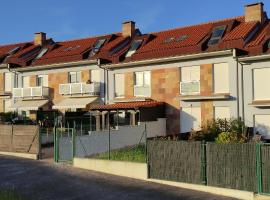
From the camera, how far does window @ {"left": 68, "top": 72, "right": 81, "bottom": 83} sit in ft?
129

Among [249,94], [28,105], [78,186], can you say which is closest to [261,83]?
[249,94]

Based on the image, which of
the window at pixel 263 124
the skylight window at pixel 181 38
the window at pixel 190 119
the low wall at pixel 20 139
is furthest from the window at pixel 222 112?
the low wall at pixel 20 139

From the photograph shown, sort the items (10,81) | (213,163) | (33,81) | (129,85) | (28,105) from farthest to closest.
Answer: (10,81)
(33,81)
(28,105)
(129,85)
(213,163)

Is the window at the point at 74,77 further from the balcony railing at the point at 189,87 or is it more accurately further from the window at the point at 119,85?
the balcony railing at the point at 189,87

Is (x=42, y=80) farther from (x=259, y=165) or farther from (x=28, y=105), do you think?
(x=259, y=165)

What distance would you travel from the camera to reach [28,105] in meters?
41.3

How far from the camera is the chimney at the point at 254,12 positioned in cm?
3350

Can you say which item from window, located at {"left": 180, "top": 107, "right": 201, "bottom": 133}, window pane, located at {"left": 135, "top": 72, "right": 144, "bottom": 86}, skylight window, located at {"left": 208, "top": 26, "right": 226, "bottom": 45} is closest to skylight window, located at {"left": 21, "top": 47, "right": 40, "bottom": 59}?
window pane, located at {"left": 135, "top": 72, "right": 144, "bottom": 86}

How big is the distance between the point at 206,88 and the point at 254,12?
25.4ft

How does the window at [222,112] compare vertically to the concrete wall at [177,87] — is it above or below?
below

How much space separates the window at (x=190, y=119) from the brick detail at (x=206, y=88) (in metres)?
0.48

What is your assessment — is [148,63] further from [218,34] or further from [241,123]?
[241,123]

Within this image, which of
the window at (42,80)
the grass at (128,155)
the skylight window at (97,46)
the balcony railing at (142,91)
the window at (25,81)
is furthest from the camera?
the window at (25,81)

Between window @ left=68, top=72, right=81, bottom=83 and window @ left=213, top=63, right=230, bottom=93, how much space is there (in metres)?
13.6
